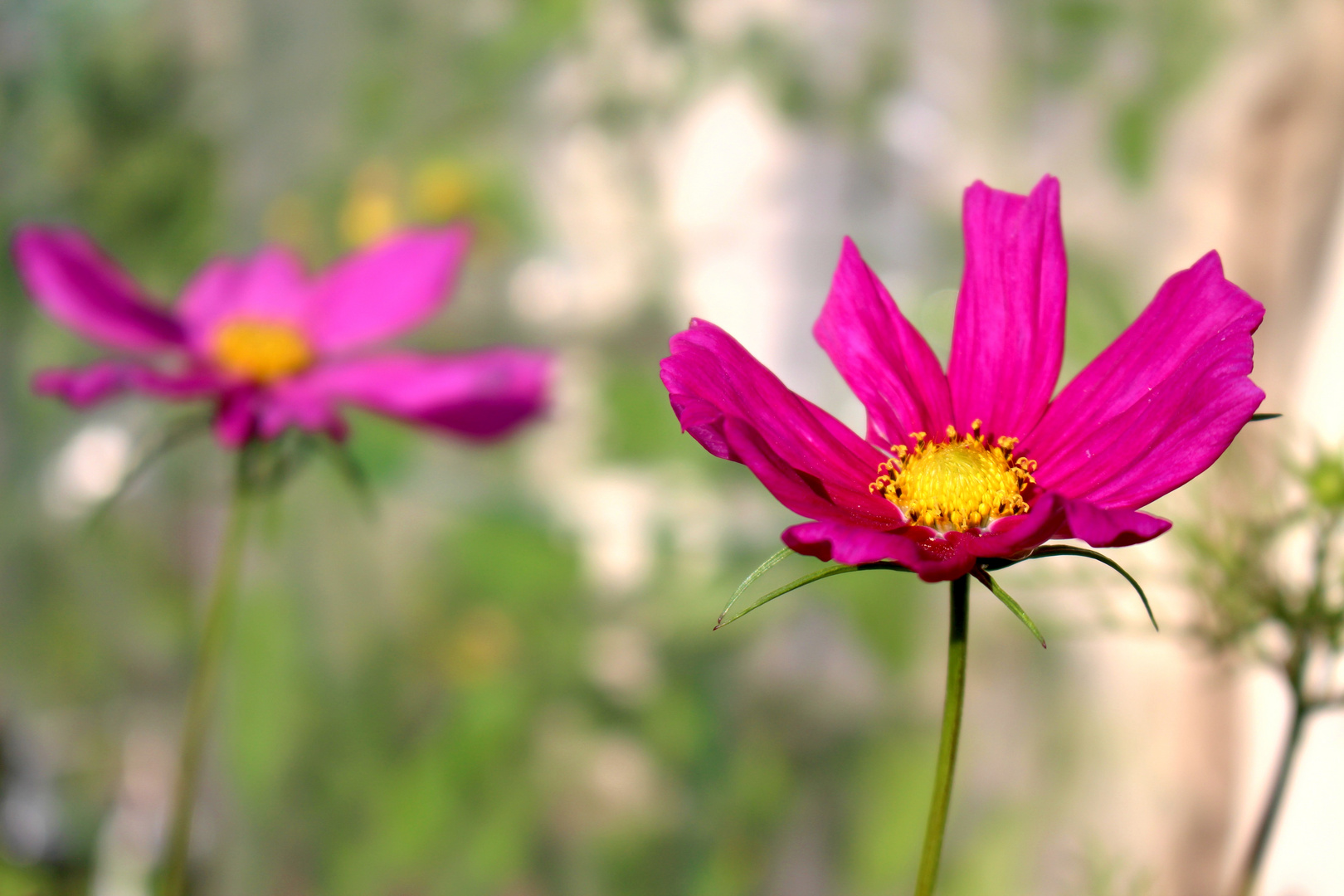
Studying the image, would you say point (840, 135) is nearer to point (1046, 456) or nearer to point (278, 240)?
point (278, 240)

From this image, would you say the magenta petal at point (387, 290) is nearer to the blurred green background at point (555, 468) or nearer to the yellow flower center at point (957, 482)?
the yellow flower center at point (957, 482)

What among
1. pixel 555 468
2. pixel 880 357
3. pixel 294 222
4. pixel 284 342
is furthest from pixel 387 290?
pixel 294 222

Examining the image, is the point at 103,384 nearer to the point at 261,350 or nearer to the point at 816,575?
the point at 261,350

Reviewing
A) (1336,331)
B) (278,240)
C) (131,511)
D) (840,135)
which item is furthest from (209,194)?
(1336,331)

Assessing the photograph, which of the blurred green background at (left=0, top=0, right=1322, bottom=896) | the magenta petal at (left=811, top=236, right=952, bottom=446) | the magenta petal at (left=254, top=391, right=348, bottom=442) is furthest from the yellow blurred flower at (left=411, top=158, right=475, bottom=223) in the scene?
the magenta petal at (left=811, top=236, right=952, bottom=446)

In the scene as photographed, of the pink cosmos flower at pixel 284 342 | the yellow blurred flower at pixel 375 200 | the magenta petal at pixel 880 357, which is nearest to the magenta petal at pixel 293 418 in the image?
the pink cosmos flower at pixel 284 342

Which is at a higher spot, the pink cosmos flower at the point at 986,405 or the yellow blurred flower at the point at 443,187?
the yellow blurred flower at the point at 443,187
